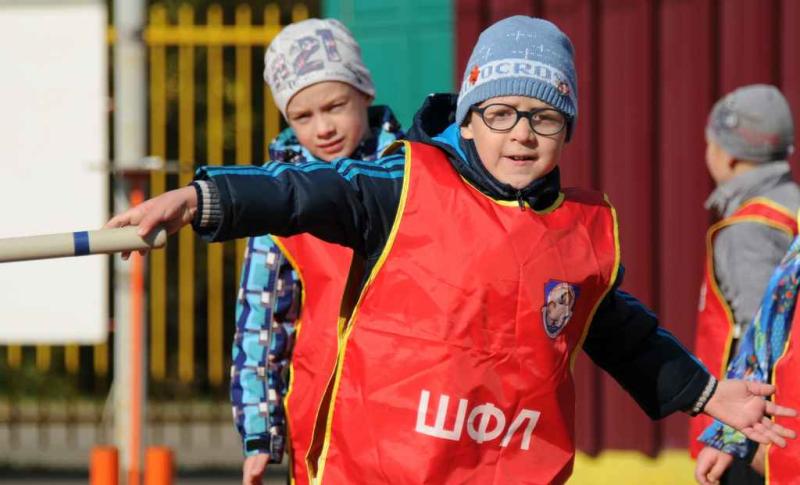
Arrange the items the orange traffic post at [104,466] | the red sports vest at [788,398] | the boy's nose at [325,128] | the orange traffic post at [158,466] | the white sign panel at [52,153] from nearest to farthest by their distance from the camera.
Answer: the red sports vest at [788,398] < the boy's nose at [325,128] < the orange traffic post at [104,466] < the orange traffic post at [158,466] < the white sign panel at [52,153]

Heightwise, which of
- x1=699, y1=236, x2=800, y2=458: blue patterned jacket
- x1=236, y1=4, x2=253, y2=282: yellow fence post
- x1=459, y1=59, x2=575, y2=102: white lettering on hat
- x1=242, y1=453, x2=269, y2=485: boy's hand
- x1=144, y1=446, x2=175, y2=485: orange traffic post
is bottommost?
x1=144, y1=446, x2=175, y2=485: orange traffic post

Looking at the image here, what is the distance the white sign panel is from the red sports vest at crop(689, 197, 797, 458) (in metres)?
4.47

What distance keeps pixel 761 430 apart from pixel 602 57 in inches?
210

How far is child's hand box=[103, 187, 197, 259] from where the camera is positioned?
2.96 m

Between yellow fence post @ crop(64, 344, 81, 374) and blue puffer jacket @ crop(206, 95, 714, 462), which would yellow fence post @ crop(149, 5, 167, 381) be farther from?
blue puffer jacket @ crop(206, 95, 714, 462)

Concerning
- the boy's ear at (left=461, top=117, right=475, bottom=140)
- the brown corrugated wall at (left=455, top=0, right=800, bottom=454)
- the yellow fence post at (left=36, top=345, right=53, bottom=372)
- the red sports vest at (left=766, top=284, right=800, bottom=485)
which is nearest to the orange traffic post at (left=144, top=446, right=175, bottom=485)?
the red sports vest at (left=766, top=284, right=800, bottom=485)

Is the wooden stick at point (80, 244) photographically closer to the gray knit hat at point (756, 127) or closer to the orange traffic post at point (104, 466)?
the gray knit hat at point (756, 127)

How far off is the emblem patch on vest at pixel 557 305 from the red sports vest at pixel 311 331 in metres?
0.81

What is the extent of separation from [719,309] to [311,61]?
1.54 meters

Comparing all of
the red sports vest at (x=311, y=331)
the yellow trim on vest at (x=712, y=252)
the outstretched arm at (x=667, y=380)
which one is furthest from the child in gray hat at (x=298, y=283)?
the yellow trim on vest at (x=712, y=252)

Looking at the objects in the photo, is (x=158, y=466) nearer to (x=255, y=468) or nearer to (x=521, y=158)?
(x=255, y=468)

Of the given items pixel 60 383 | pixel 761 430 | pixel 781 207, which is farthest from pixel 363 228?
pixel 60 383

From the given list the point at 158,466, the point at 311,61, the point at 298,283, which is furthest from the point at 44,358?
the point at 298,283

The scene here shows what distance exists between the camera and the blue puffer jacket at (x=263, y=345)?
440 centimetres
